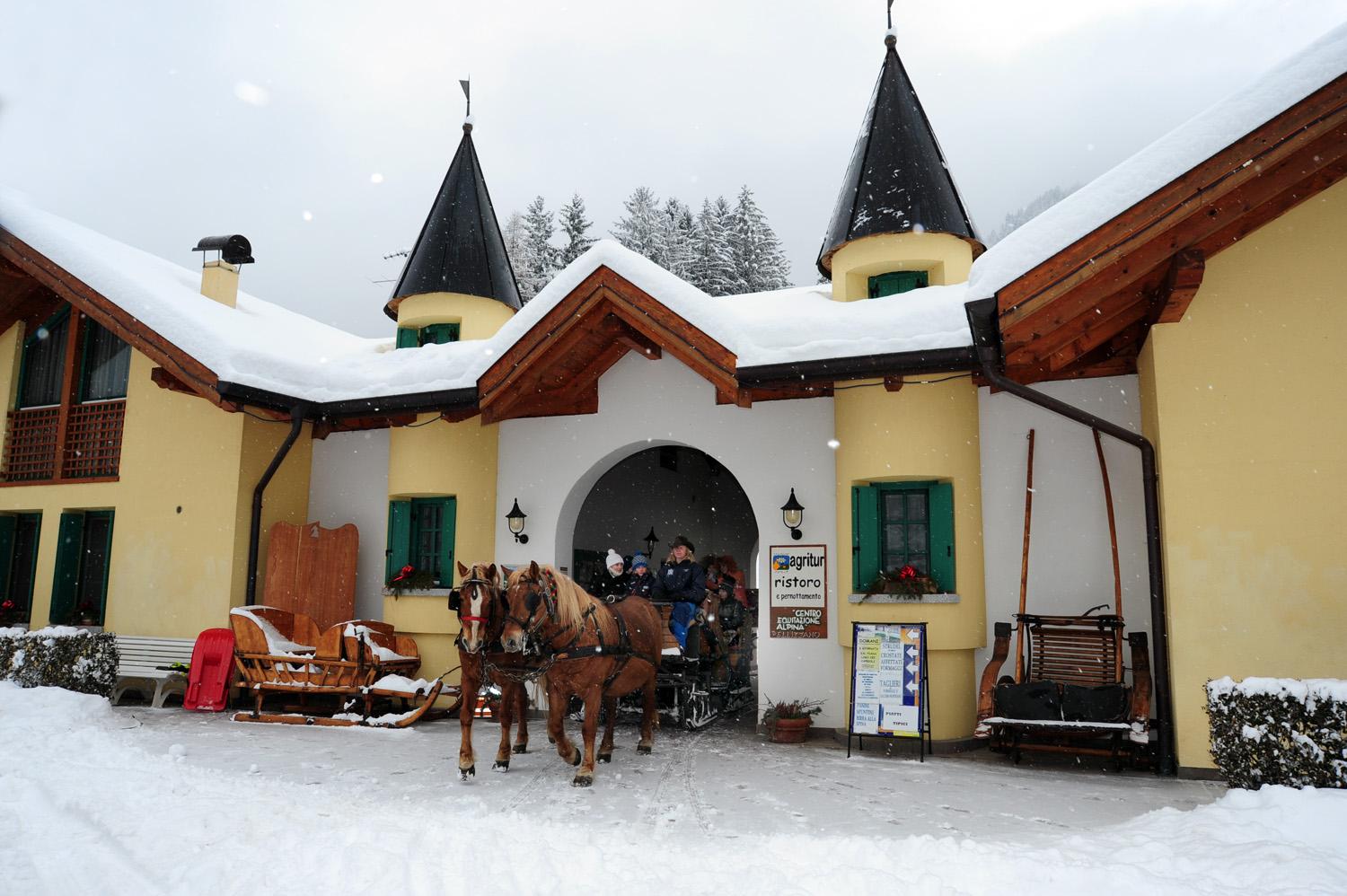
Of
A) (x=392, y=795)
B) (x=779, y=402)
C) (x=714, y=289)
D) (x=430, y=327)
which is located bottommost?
(x=392, y=795)

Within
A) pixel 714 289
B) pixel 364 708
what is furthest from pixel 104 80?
pixel 364 708

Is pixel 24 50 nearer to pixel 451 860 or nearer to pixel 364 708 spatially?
pixel 364 708

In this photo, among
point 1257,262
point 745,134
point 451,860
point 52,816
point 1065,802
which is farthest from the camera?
point 745,134

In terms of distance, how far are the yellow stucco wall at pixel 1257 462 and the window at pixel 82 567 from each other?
42.5ft

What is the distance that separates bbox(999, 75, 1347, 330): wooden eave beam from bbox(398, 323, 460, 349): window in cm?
939

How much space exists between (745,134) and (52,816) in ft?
521

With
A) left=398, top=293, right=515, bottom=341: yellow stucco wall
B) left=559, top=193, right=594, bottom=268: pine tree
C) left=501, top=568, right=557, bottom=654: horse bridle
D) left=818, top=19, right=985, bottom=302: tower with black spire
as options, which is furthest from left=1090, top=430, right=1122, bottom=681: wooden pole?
left=559, top=193, right=594, bottom=268: pine tree

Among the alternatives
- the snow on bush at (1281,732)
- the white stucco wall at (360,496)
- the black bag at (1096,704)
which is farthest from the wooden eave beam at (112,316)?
the snow on bush at (1281,732)

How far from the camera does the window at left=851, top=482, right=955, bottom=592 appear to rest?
9266mm

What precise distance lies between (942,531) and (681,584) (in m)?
2.77

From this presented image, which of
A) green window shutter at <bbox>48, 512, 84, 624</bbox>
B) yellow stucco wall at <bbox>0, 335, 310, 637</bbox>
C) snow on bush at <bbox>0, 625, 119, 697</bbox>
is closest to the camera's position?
snow on bush at <bbox>0, 625, 119, 697</bbox>

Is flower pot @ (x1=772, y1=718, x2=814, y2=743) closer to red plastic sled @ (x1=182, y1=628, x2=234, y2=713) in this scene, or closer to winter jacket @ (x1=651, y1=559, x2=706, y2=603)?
winter jacket @ (x1=651, y1=559, x2=706, y2=603)

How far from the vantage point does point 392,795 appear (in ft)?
22.1

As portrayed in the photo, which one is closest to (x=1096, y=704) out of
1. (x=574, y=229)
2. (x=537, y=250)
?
(x=574, y=229)
